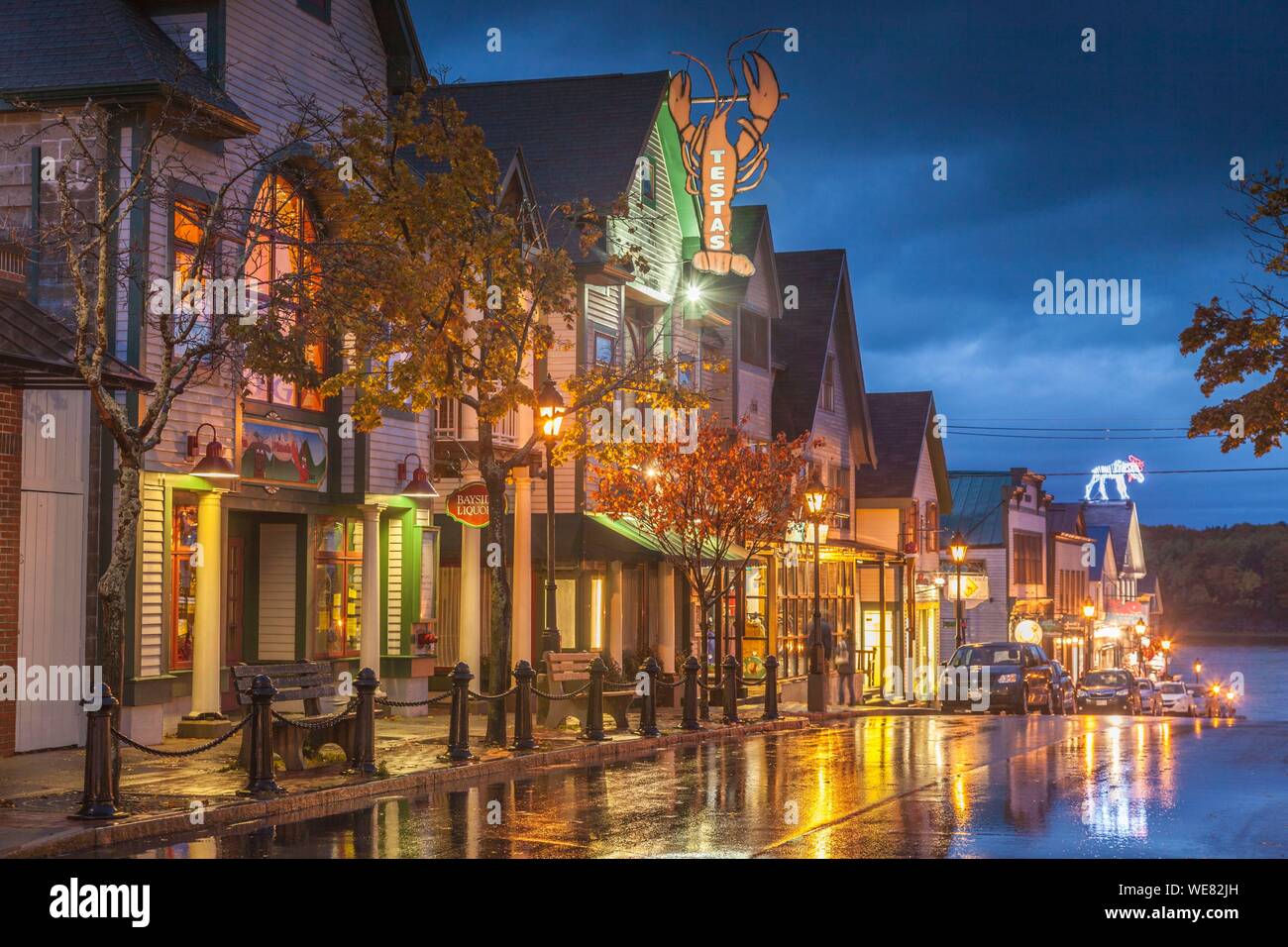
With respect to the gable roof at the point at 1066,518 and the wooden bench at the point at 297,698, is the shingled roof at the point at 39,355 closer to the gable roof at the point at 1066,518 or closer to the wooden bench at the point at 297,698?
the wooden bench at the point at 297,698

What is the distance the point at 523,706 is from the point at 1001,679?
2090cm

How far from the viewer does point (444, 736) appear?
2278cm

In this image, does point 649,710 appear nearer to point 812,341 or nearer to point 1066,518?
point 812,341

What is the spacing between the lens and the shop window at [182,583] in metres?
22.2

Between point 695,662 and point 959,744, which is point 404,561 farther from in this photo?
point 959,744

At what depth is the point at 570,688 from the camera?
25547 mm

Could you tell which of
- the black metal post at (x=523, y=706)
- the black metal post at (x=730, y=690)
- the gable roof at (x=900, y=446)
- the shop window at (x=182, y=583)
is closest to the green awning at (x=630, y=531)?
the black metal post at (x=730, y=690)

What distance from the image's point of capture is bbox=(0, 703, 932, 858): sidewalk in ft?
45.3

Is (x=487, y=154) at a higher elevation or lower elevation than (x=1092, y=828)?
higher

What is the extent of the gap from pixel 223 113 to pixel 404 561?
918 cm

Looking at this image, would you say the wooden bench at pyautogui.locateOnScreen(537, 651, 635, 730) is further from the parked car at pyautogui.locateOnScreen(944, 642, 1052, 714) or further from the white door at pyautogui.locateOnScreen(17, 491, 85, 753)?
the parked car at pyautogui.locateOnScreen(944, 642, 1052, 714)

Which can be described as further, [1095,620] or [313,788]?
[1095,620]
